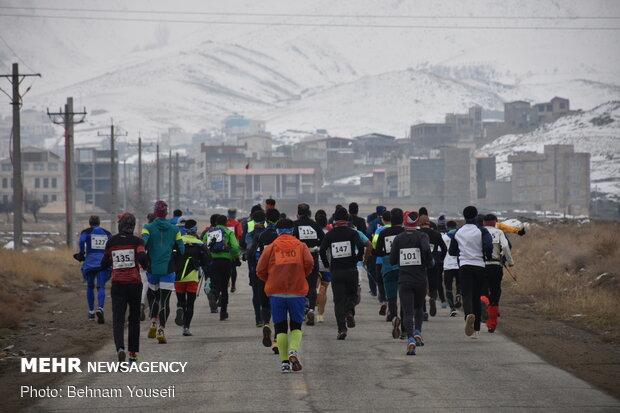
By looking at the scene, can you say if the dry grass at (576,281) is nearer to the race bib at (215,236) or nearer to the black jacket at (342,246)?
the black jacket at (342,246)

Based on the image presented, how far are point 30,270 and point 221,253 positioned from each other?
Answer: 42.8 ft

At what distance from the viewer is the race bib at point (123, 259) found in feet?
43.7

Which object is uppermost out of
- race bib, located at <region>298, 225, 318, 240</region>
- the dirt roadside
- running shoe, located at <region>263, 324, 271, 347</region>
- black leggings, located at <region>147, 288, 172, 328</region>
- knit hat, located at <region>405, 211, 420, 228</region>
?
knit hat, located at <region>405, 211, 420, 228</region>

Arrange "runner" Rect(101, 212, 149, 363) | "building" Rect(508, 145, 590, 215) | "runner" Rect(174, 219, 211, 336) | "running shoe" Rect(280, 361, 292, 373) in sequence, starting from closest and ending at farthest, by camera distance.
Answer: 1. "running shoe" Rect(280, 361, 292, 373)
2. "runner" Rect(101, 212, 149, 363)
3. "runner" Rect(174, 219, 211, 336)
4. "building" Rect(508, 145, 590, 215)

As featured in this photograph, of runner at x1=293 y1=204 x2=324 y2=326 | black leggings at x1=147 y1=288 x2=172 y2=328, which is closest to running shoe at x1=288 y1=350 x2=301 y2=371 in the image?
black leggings at x1=147 y1=288 x2=172 y2=328

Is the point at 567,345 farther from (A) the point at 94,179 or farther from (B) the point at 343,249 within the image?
(A) the point at 94,179

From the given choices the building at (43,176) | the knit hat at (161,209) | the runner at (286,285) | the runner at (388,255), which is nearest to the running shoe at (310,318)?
the runner at (388,255)

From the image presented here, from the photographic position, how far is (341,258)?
52.4 feet

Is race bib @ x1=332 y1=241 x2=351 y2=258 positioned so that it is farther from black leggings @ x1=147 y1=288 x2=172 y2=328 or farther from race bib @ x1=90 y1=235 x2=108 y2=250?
race bib @ x1=90 y1=235 x2=108 y2=250

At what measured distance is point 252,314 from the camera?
20453 mm

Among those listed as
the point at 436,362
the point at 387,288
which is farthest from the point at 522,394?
the point at 387,288

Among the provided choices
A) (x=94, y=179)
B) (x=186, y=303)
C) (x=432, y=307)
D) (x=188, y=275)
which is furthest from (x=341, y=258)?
(x=94, y=179)

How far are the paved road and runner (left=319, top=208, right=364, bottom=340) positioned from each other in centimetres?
53

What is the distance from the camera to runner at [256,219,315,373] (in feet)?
41.7
